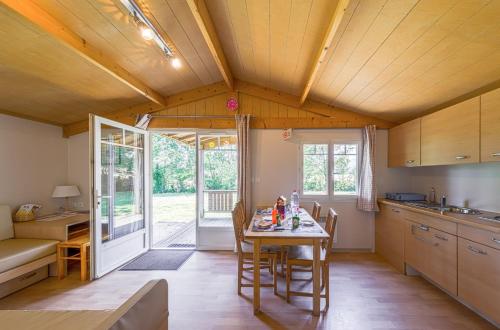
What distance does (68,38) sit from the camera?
6.97 ft

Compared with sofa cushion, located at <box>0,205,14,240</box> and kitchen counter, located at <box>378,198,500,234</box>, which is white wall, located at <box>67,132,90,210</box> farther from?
kitchen counter, located at <box>378,198,500,234</box>

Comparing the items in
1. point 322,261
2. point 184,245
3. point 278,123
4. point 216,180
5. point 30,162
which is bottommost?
point 184,245

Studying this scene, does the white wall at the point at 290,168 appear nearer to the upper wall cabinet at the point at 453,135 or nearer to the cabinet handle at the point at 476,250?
the upper wall cabinet at the point at 453,135

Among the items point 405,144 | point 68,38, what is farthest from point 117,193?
point 405,144

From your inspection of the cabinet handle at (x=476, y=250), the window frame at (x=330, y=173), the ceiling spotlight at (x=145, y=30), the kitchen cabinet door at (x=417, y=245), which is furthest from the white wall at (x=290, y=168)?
the ceiling spotlight at (x=145, y=30)

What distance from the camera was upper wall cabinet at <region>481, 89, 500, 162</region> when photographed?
2.01 metres

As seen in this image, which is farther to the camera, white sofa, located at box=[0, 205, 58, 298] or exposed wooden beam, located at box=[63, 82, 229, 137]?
exposed wooden beam, located at box=[63, 82, 229, 137]

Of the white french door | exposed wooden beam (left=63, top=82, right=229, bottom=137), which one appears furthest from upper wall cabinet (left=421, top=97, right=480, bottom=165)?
the white french door

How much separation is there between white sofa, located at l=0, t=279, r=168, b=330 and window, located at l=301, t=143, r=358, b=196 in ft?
10.5

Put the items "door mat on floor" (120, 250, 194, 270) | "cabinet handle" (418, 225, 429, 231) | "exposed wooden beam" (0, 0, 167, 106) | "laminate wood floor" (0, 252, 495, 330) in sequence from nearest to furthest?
"exposed wooden beam" (0, 0, 167, 106) < "laminate wood floor" (0, 252, 495, 330) < "cabinet handle" (418, 225, 429, 231) < "door mat on floor" (120, 250, 194, 270)

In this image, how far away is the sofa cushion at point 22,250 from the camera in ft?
8.07

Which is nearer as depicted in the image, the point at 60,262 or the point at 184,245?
the point at 60,262

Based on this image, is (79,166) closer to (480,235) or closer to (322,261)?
(322,261)

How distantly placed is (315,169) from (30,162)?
4.47 m
